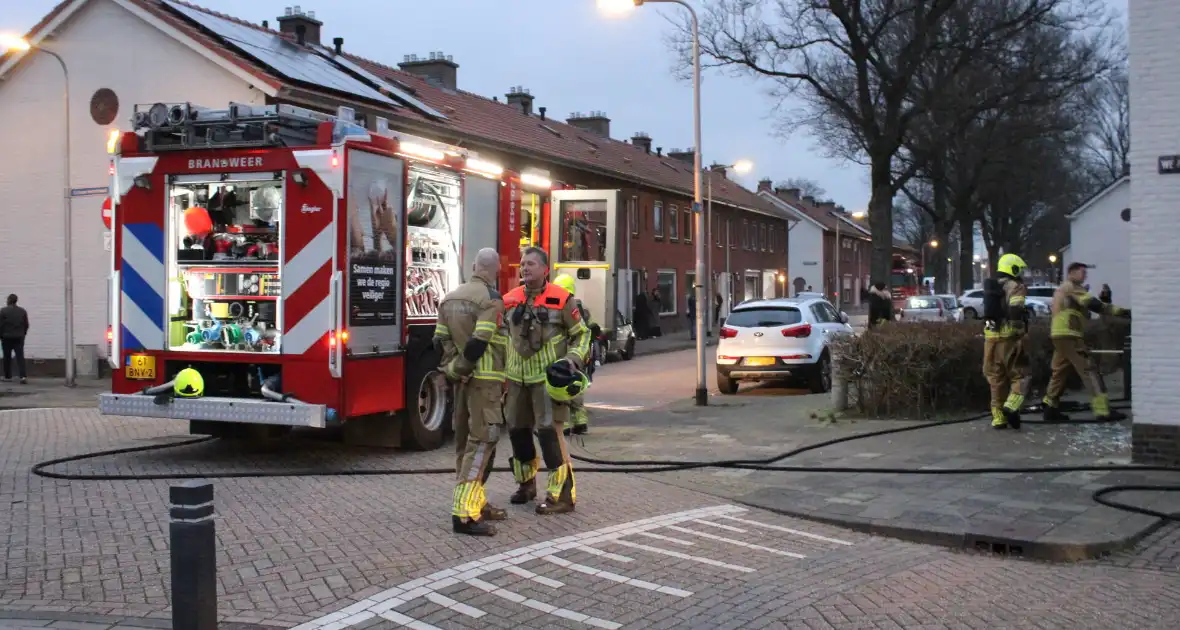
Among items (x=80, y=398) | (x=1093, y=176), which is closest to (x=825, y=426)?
(x=80, y=398)

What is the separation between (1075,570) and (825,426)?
18.8 feet

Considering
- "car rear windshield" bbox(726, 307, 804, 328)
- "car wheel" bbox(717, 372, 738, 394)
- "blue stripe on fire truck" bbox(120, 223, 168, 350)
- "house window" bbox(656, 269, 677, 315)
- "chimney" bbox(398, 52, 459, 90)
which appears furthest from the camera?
"house window" bbox(656, 269, 677, 315)

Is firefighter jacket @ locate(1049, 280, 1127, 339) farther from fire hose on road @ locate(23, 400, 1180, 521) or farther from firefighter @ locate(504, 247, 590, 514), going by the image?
firefighter @ locate(504, 247, 590, 514)

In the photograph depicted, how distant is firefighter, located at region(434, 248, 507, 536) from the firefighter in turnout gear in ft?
20.4

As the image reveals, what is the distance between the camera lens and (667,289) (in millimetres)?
42562

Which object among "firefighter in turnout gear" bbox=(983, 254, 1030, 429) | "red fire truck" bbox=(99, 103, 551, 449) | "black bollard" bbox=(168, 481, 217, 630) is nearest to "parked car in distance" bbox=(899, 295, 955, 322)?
"firefighter in turnout gear" bbox=(983, 254, 1030, 429)

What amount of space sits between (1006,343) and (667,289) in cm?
3159

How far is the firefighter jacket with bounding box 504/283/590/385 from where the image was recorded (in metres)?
7.20

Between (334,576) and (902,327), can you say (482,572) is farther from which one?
(902,327)

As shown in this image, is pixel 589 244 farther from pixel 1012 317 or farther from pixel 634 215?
pixel 634 215

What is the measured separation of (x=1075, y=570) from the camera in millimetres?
6426

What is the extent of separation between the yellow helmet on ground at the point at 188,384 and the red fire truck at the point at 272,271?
0.08 meters

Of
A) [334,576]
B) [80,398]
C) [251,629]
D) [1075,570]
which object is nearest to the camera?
[251,629]

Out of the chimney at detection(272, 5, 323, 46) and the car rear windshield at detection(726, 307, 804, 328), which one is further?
the chimney at detection(272, 5, 323, 46)
